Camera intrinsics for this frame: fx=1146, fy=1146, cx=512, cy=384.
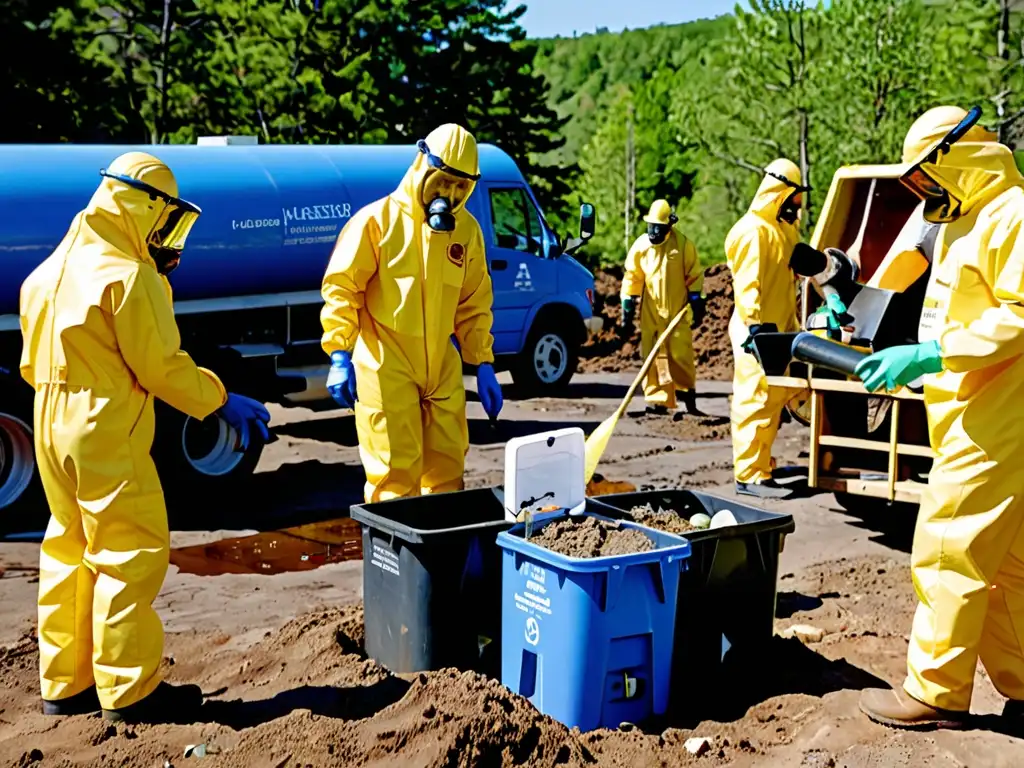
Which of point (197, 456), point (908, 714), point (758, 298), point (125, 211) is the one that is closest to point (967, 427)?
point (908, 714)

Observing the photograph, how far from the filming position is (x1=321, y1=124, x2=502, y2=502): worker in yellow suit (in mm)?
5480

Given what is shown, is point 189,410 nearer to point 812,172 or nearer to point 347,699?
point 347,699

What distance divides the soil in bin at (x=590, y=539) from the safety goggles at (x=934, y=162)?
167 centimetres

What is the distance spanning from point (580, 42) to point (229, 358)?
381 feet

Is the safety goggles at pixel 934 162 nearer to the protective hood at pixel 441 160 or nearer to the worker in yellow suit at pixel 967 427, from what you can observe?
the worker in yellow suit at pixel 967 427

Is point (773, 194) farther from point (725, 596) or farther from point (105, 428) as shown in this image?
point (105, 428)

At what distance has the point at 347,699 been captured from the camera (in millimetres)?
4637

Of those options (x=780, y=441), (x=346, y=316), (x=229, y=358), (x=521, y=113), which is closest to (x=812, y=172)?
(x=521, y=113)

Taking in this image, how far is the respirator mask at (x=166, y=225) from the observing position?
14.3 feet

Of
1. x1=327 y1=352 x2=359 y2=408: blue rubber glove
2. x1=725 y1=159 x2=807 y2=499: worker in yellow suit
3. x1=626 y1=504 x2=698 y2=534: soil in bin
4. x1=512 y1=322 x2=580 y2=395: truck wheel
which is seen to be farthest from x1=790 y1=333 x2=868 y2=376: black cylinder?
x1=512 y1=322 x2=580 y2=395: truck wheel

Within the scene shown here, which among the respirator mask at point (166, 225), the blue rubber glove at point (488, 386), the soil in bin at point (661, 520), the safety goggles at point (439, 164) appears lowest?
the soil in bin at point (661, 520)

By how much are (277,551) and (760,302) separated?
392 cm

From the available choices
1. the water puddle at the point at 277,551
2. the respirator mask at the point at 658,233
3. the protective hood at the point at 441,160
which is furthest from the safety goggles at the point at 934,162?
the respirator mask at the point at 658,233

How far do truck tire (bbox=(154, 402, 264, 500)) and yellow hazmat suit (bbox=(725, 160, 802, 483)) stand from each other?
368cm
